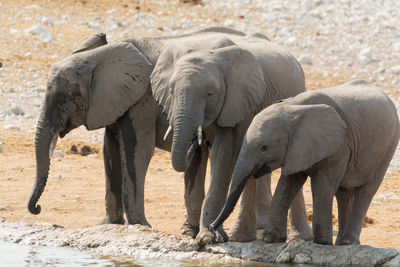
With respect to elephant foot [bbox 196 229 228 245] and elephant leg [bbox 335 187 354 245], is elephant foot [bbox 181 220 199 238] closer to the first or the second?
elephant foot [bbox 196 229 228 245]

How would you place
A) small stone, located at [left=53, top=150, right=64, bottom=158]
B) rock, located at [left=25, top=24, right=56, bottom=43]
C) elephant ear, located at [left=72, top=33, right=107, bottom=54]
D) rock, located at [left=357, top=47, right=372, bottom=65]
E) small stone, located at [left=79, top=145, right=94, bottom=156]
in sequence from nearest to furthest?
elephant ear, located at [left=72, top=33, right=107, bottom=54], small stone, located at [left=53, top=150, right=64, bottom=158], small stone, located at [left=79, top=145, right=94, bottom=156], rock, located at [left=25, top=24, right=56, bottom=43], rock, located at [left=357, top=47, right=372, bottom=65]

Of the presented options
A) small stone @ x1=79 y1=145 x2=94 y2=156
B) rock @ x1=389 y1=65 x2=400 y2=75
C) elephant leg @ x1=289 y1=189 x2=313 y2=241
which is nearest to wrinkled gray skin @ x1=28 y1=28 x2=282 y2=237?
elephant leg @ x1=289 y1=189 x2=313 y2=241

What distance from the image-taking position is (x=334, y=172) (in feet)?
28.0

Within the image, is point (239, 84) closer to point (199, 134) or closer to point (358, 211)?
point (199, 134)

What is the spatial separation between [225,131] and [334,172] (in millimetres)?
1071

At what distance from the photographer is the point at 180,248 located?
8.72 m

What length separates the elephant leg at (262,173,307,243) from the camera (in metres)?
8.58

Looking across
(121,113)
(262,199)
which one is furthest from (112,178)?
(262,199)

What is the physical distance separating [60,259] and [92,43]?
2.41 m

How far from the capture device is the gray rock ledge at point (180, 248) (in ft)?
27.1

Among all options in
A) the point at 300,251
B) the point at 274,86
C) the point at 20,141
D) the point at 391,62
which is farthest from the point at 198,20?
the point at 300,251

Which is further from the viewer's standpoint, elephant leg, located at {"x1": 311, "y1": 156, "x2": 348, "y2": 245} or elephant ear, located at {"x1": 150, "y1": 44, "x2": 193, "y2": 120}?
elephant ear, located at {"x1": 150, "y1": 44, "x2": 193, "y2": 120}

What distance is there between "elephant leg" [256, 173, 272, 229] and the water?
1.58 m

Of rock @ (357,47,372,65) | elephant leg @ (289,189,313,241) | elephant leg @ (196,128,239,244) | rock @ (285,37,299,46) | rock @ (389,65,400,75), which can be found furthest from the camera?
rock @ (285,37,299,46)
